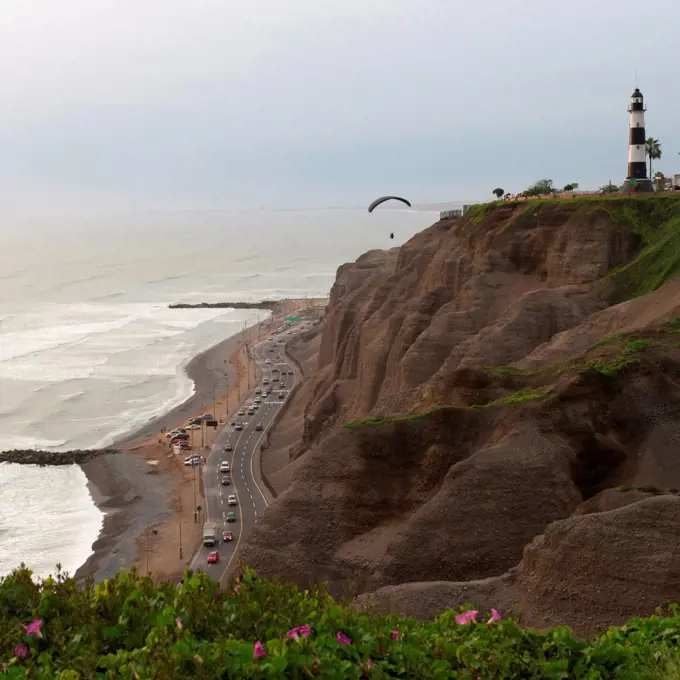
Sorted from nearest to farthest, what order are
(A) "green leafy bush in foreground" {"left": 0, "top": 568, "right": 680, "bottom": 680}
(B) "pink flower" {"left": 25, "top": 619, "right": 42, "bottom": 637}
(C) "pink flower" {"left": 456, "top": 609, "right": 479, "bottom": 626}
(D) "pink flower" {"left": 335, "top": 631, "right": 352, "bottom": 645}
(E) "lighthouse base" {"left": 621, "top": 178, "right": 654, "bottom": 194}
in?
(A) "green leafy bush in foreground" {"left": 0, "top": 568, "right": 680, "bottom": 680} → (D) "pink flower" {"left": 335, "top": 631, "right": 352, "bottom": 645} → (B) "pink flower" {"left": 25, "top": 619, "right": 42, "bottom": 637} → (C) "pink flower" {"left": 456, "top": 609, "right": 479, "bottom": 626} → (E) "lighthouse base" {"left": 621, "top": 178, "right": 654, "bottom": 194}

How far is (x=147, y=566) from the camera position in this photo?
5038 centimetres

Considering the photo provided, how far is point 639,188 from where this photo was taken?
62156 mm

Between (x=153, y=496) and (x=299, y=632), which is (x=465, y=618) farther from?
(x=153, y=496)

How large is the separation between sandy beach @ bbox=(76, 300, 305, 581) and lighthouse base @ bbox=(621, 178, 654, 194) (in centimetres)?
3604

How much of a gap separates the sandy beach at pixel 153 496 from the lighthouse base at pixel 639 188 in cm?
3604

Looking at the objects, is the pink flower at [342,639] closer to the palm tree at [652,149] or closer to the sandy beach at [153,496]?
the sandy beach at [153,496]

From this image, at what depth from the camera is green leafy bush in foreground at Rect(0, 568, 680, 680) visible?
41.4ft

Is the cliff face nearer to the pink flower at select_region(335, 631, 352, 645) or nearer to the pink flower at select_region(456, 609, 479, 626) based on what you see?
the pink flower at select_region(456, 609, 479, 626)

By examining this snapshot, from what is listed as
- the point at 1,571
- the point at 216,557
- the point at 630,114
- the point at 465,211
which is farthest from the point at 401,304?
the point at 1,571

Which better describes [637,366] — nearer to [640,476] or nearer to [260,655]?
[640,476]

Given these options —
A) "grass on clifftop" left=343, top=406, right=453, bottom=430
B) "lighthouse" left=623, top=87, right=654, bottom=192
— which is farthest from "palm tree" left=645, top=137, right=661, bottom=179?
"grass on clifftop" left=343, top=406, right=453, bottom=430

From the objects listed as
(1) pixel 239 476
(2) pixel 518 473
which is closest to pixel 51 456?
(1) pixel 239 476

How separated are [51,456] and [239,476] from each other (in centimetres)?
1756

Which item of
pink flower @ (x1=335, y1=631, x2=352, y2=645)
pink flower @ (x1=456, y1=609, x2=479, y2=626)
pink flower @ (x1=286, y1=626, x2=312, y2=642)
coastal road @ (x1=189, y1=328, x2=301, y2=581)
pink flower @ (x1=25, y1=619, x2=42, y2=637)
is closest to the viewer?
pink flower @ (x1=286, y1=626, x2=312, y2=642)
